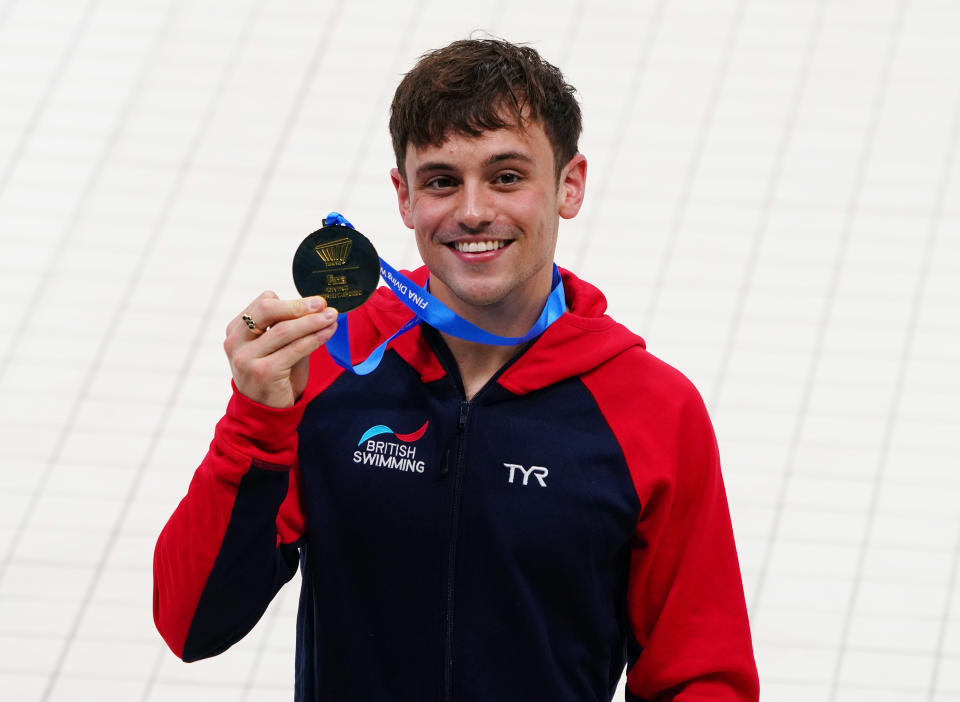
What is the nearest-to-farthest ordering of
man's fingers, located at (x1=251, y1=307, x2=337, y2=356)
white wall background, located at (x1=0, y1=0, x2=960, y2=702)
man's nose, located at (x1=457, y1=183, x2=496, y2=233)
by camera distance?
man's fingers, located at (x1=251, y1=307, x2=337, y2=356)
man's nose, located at (x1=457, y1=183, x2=496, y2=233)
white wall background, located at (x1=0, y1=0, x2=960, y2=702)

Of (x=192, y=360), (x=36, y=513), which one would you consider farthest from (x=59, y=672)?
(x=192, y=360)

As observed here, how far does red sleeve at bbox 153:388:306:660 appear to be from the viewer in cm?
188

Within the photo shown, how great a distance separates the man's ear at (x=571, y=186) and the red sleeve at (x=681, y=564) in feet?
0.95

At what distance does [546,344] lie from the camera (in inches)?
82.9

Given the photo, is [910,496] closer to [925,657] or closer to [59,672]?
[925,657]

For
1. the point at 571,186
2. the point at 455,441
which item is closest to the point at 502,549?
the point at 455,441

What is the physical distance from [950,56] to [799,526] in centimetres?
240

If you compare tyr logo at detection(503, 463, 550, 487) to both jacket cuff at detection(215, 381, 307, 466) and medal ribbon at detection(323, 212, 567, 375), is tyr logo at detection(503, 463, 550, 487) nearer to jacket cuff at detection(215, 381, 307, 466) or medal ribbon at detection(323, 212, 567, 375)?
medal ribbon at detection(323, 212, 567, 375)

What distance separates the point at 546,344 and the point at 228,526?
20.1 inches

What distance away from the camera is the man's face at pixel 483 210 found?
1.97 m

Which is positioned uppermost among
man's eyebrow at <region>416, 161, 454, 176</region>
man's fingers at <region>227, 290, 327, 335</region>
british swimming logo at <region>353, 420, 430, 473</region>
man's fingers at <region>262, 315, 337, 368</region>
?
man's eyebrow at <region>416, 161, 454, 176</region>

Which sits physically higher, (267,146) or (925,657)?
(267,146)

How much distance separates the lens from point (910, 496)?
15.1 ft

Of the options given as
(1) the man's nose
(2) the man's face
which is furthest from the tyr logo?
(1) the man's nose
